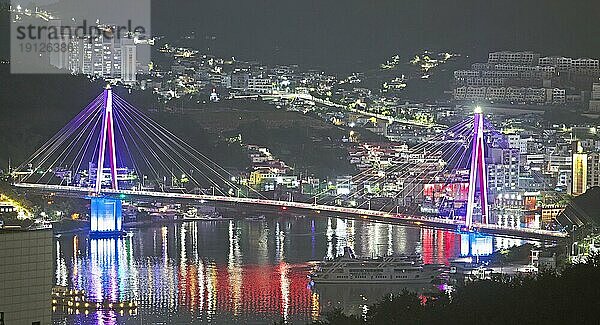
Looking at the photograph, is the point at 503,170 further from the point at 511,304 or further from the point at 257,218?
the point at 511,304

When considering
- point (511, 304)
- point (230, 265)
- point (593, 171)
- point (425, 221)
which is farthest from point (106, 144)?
point (511, 304)

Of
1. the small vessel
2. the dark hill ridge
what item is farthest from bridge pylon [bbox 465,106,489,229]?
the dark hill ridge

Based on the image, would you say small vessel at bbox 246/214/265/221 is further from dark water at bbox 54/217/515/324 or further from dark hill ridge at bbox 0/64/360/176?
dark hill ridge at bbox 0/64/360/176

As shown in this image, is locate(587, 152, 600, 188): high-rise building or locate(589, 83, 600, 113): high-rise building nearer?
locate(587, 152, 600, 188): high-rise building

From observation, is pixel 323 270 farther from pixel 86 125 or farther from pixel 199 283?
pixel 86 125

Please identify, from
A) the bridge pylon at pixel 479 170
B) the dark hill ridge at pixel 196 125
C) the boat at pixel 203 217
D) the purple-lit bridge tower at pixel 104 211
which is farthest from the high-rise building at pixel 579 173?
the purple-lit bridge tower at pixel 104 211

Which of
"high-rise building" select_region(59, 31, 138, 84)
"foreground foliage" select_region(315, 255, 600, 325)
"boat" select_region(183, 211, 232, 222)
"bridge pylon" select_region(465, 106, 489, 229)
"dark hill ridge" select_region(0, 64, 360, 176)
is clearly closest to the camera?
"foreground foliage" select_region(315, 255, 600, 325)
